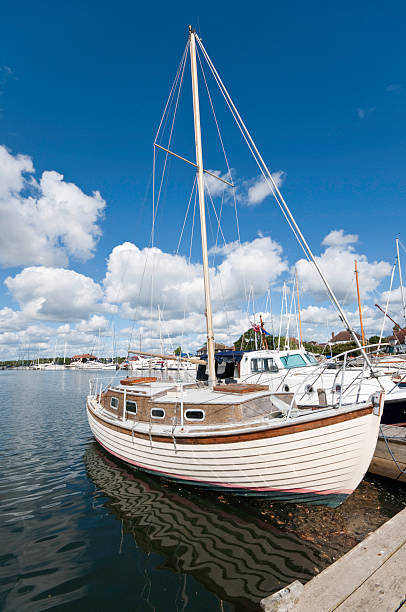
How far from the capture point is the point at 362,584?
334cm

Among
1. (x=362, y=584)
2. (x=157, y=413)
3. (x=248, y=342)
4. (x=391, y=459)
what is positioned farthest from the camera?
(x=248, y=342)

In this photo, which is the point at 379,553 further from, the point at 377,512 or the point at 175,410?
the point at 175,410

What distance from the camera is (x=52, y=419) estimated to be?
70.5 feet

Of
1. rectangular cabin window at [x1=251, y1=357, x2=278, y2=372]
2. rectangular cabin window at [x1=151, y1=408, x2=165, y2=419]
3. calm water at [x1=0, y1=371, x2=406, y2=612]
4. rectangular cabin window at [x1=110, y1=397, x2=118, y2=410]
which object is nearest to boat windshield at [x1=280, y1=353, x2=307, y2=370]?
rectangular cabin window at [x1=251, y1=357, x2=278, y2=372]

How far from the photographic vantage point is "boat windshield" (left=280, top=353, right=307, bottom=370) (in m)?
15.7

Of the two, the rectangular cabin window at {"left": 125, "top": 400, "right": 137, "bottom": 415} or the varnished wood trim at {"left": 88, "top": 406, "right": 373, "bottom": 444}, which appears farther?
the rectangular cabin window at {"left": 125, "top": 400, "right": 137, "bottom": 415}

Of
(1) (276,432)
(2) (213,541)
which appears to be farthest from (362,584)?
(2) (213,541)

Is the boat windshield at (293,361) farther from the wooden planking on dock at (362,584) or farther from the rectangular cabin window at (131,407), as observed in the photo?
the wooden planking on dock at (362,584)

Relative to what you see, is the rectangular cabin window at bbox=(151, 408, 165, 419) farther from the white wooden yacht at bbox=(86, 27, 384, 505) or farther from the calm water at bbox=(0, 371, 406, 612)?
the calm water at bbox=(0, 371, 406, 612)

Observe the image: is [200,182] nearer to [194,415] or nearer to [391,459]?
[194,415]

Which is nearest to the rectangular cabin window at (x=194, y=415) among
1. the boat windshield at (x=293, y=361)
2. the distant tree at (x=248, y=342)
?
the boat windshield at (x=293, y=361)

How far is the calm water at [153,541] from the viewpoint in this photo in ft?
16.7

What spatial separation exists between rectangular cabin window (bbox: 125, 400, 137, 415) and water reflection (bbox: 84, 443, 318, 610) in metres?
2.35

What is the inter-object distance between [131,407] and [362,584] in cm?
888
